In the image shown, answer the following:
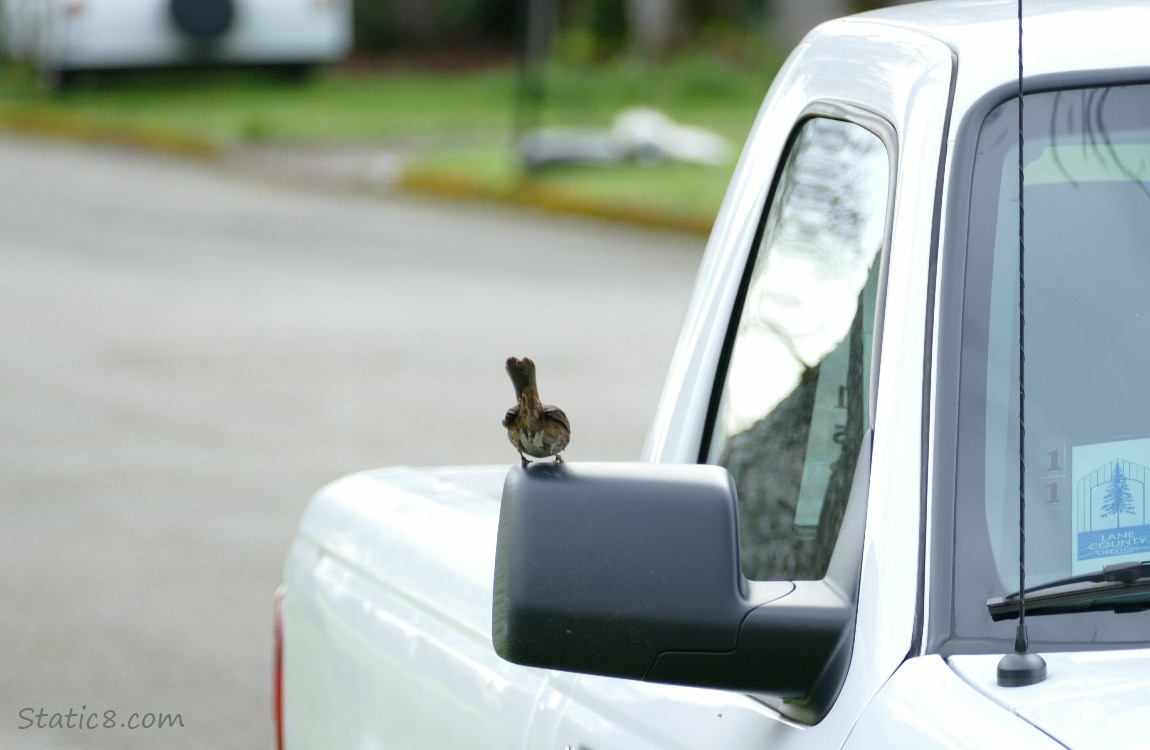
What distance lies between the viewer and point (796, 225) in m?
2.26

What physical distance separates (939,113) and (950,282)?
0.59 ft

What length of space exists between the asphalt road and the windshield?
374cm

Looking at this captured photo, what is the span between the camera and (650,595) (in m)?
1.60

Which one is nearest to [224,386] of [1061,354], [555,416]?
[555,416]

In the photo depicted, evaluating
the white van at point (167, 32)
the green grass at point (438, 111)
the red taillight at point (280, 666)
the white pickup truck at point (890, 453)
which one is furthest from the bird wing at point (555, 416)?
the white van at point (167, 32)

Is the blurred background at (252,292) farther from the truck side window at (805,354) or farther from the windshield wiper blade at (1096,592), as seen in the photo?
the windshield wiper blade at (1096,592)

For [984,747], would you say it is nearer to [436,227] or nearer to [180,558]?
[180,558]

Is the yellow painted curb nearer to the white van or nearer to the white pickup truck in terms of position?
the white van

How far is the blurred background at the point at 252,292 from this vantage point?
641cm

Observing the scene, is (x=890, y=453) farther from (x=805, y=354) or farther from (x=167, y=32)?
(x=167, y=32)

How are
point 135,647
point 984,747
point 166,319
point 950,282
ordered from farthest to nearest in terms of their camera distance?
1. point 166,319
2. point 135,647
3. point 950,282
4. point 984,747

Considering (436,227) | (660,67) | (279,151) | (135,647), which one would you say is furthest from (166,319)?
(660,67)

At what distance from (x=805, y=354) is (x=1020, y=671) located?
76cm

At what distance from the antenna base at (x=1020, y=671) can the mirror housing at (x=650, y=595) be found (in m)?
0.15
